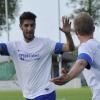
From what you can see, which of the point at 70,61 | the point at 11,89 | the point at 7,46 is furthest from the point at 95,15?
the point at 7,46

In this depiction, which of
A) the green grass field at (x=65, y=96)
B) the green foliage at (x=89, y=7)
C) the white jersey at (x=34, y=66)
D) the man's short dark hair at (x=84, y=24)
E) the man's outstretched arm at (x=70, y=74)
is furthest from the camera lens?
the green foliage at (x=89, y=7)

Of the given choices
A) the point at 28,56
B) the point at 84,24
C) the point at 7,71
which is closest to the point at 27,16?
the point at 28,56

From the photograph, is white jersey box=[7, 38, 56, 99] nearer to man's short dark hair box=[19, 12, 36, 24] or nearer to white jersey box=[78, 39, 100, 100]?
man's short dark hair box=[19, 12, 36, 24]

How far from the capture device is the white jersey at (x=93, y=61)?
5.74 metres

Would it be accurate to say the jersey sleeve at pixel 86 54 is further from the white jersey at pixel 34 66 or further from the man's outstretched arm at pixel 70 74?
the white jersey at pixel 34 66

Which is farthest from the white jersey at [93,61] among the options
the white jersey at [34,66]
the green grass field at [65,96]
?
the green grass field at [65,96]

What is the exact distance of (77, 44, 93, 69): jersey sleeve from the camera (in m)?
5.68

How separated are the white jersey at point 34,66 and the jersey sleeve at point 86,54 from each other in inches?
88.3

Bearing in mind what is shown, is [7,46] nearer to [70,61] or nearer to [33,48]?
[33,48]

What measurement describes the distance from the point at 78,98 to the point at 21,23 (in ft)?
38.3

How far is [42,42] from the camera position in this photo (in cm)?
829

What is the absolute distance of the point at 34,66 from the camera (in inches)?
315

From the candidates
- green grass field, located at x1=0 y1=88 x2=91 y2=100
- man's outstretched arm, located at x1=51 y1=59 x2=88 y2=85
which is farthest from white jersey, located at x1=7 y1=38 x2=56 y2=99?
green grass field, located at x1=0 y1=88 x2=91 y2=100

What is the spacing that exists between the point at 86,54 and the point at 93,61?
15cm
